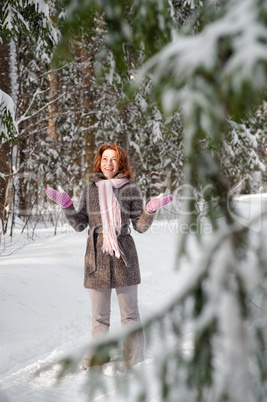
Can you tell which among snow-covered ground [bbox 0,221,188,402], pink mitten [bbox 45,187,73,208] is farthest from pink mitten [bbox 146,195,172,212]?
snow-covered ground [bbox 0,221,188,402]

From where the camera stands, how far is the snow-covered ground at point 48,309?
136 inches

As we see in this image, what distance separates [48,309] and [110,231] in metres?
1.89

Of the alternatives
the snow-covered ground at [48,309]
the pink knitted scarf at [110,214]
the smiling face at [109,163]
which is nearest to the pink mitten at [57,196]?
the pink knitted scarf at [110,214]

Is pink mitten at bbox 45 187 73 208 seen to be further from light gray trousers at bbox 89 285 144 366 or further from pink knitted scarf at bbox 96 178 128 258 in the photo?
light gray trousers at bbox 89 285 144 366

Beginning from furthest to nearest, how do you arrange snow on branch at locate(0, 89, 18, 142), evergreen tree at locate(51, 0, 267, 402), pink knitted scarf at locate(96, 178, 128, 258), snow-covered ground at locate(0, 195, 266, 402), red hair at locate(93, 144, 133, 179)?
snow on branch at locate(0, 89, 18, 142) < red hair at locate(93, 144, 133, 179) < pink knitted scarf at locate(96, 178, 128, 258) < snow-covered ground at locate(0, 195, 266, 402) < evergreen tree at locate(51, 0, 267, 402)

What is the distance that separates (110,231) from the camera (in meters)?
3.67

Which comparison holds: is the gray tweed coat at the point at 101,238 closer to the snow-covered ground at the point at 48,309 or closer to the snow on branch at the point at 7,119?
the snow-covered ground at the point at 48,309

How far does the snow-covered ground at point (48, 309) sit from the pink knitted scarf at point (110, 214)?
1070 millimetres

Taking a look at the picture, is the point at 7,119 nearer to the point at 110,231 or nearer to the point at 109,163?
the point at 109,163

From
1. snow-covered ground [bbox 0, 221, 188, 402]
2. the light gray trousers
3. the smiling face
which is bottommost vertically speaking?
snow-covered ground [bbox 0, 221, 188, 402]

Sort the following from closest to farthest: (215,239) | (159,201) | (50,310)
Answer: (215,239) < (159,201) < (50,310)

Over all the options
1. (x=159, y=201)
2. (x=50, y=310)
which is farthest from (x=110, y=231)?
(x=50, y=310)

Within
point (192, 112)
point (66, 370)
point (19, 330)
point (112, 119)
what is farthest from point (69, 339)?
point (112, 119)

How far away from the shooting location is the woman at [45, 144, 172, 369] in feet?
12.1
